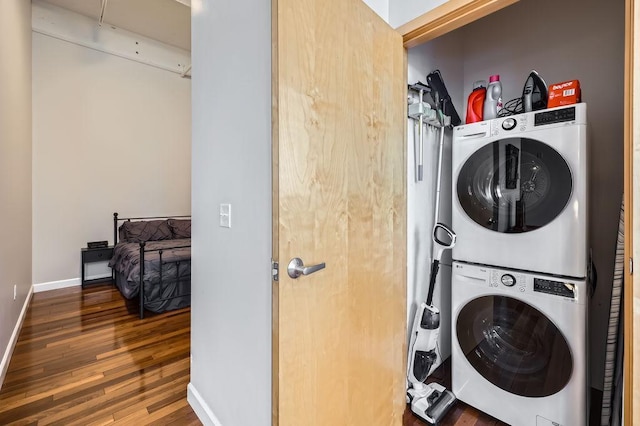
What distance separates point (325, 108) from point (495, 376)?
1614 mm

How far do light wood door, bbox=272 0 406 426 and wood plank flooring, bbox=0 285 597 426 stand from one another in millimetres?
693

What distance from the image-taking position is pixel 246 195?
3.96 feet

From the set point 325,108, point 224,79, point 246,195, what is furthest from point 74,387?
point 325,108

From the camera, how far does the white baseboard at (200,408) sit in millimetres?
1504

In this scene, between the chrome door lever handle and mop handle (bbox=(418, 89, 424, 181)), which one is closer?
the chrome door lever handle

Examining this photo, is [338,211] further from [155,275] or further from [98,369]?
[155,275]

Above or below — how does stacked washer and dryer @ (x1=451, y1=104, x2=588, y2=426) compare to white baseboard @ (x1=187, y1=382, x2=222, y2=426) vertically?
above

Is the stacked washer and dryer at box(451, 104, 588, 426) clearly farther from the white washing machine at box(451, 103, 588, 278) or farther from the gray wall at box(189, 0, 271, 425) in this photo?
the gray wall at box(189, 0, 271, 425)

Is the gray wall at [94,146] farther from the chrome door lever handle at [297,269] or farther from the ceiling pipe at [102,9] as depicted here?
the chrome door lever handle at [297,269]

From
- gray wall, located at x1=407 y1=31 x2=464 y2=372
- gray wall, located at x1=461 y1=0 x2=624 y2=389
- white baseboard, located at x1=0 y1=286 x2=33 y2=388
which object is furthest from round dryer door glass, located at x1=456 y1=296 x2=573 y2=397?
white baseboard, located at x1=0 y1=286 x2=33 y2=388

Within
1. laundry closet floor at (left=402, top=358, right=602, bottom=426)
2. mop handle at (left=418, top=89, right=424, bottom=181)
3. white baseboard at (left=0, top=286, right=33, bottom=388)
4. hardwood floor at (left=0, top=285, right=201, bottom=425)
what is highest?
mop handle at (left=418, top=89, right=424, bottom=181)

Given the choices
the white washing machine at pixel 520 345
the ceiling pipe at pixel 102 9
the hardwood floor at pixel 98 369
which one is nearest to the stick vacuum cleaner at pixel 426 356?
the white washing machine at pixel 520 345

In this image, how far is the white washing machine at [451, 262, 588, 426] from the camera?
1349 mm

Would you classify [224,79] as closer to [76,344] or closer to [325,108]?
[325,108]
